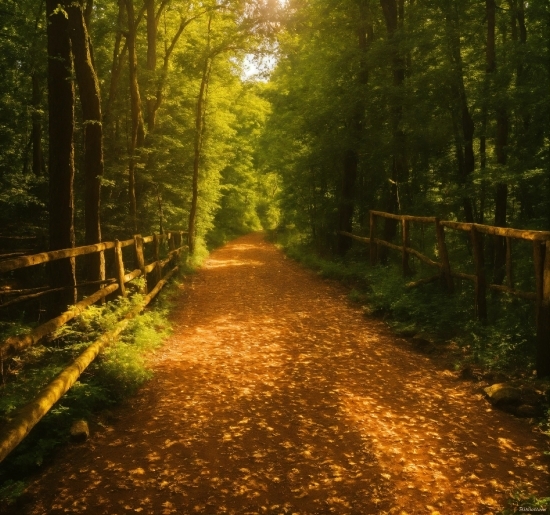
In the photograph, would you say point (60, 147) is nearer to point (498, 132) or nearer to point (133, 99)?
point (133, 99)

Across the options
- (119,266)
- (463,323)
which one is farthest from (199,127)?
(463,323)

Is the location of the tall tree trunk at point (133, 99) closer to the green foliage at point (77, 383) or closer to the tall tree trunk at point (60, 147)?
the tall tree trunk at point (60, 147)

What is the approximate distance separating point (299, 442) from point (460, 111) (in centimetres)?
1257

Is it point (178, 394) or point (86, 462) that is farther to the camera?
point (178, 394)

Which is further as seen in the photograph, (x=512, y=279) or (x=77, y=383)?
(x=512, y=279)

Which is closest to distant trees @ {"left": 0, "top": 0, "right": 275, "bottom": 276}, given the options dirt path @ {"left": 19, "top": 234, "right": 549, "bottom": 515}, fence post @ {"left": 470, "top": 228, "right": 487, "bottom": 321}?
dirt path @ {"left": 19, "top": 234, "right": 549, "bottom": 515}

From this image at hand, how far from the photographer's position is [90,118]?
369 inches

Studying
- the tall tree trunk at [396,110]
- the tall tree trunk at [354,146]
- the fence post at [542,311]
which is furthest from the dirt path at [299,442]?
the tall tree trunk at [354,146]

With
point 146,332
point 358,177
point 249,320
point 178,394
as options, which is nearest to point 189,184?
point 358,177

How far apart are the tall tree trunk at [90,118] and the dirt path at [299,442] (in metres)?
3.19

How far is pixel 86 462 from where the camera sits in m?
4.45

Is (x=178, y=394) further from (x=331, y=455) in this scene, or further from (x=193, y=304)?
(x=193, y=304)

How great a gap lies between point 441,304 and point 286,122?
13818mm

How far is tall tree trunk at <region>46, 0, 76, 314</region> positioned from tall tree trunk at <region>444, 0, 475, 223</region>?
371 inches
